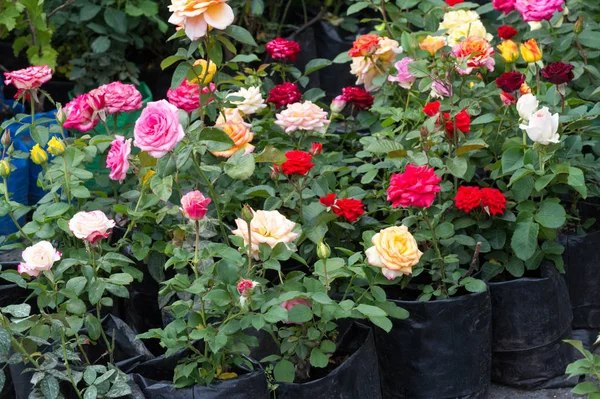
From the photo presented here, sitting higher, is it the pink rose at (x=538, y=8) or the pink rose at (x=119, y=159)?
the pink rose at (x=538, y=8)

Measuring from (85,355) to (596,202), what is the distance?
1495 mm

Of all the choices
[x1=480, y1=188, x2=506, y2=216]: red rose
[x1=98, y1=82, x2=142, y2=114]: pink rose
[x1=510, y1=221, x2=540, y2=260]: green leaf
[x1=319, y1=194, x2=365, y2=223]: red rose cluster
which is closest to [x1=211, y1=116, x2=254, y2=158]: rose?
[x1=319, y1=194, x2=365, y2=223]: red rose cluster

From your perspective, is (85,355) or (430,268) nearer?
(85,355)

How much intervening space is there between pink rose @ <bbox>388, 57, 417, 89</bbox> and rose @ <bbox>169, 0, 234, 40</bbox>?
71 cm

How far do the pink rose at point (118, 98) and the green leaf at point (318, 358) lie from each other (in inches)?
34.1

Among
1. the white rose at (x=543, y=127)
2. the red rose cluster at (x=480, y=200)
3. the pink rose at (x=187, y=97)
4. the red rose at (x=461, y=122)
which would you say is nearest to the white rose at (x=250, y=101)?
the pink rose at (x=187, y=97)

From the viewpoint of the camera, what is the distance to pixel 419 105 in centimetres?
246

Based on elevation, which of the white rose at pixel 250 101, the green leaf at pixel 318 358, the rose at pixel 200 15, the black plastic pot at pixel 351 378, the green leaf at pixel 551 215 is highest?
the rose at pixel 200 15

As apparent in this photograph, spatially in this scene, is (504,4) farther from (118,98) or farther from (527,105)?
(118,98)

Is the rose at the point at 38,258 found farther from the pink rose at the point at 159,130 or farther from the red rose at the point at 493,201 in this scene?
the red rose at the point at 493,201

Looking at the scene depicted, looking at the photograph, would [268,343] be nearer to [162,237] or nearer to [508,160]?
[162,237]

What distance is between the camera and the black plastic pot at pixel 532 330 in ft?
7.11

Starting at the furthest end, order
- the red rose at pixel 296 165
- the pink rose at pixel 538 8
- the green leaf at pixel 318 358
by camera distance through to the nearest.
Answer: the pink rose at pixel 538 8
the red rose at pixel 296 165
the green leaf at pixel 318 358

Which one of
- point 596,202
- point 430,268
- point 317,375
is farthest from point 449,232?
point 596,202
